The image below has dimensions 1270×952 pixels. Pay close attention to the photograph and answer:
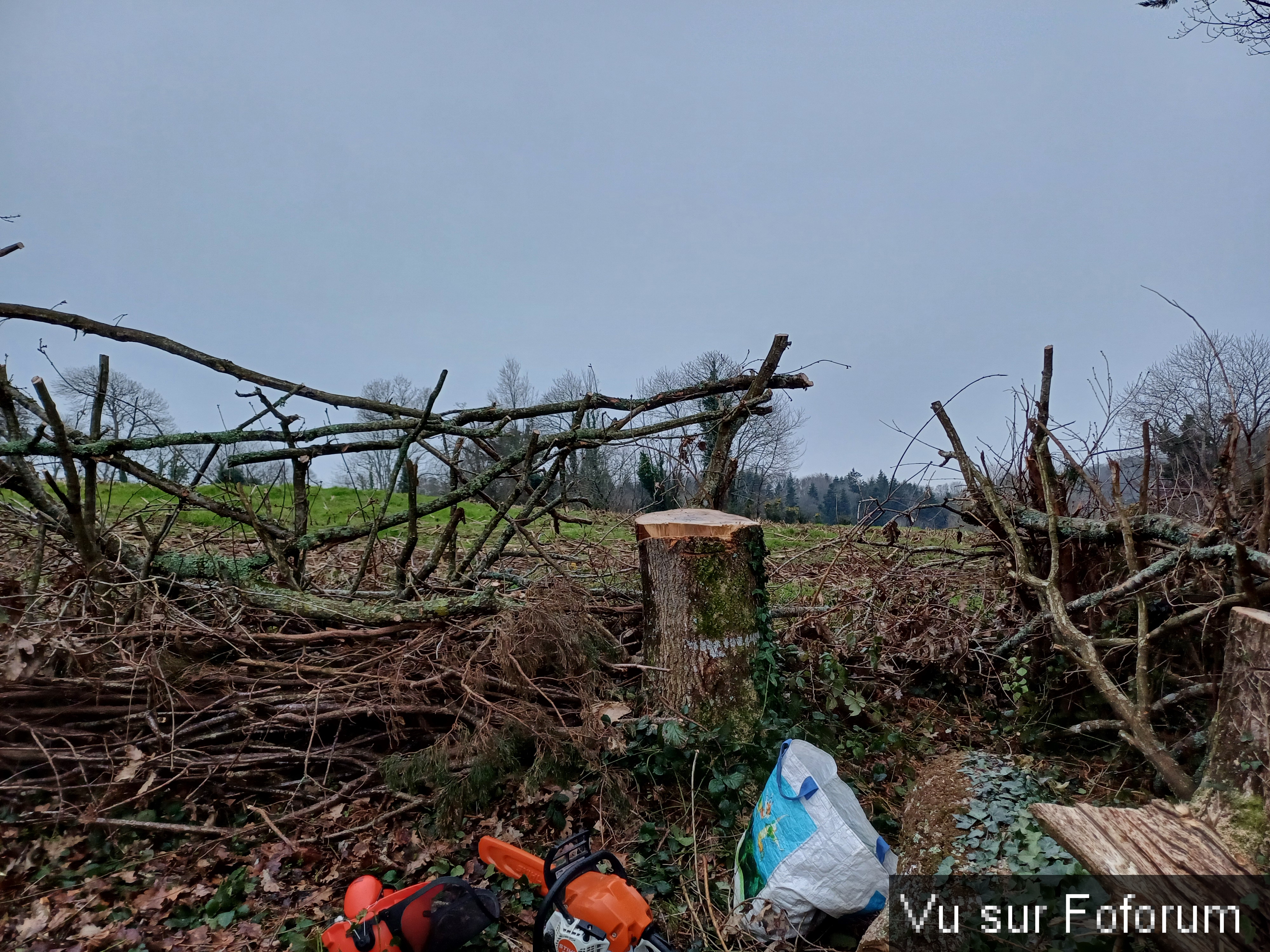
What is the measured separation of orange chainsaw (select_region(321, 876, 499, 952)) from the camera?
7.14 feet

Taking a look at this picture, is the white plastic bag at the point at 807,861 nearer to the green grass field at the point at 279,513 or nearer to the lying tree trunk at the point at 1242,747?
the lying tree trunk at the point at 1242,747

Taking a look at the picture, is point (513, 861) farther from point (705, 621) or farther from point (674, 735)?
point (705, 621)

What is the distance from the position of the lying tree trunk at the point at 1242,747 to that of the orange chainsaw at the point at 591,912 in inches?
75.5

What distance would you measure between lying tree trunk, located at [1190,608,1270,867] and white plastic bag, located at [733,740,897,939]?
1.12 metres

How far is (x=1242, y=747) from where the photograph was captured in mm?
2248

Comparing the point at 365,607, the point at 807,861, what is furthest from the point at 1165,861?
the point at 365,607

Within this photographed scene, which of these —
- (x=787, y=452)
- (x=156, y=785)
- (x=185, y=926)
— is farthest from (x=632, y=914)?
(x=787, y=452)

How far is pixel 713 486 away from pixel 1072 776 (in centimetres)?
266

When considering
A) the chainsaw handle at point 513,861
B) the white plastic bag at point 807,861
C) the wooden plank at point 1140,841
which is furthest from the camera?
the chainsaw handle at point 513,861

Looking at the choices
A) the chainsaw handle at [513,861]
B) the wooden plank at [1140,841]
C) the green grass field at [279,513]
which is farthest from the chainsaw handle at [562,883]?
the green grass field at [279,513]

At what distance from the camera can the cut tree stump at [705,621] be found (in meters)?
3.43

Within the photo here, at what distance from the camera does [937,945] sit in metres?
2.17

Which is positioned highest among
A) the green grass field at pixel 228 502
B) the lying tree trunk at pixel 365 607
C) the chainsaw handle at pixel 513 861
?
the green grass field at pixel 228 502

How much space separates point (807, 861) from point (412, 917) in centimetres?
144
